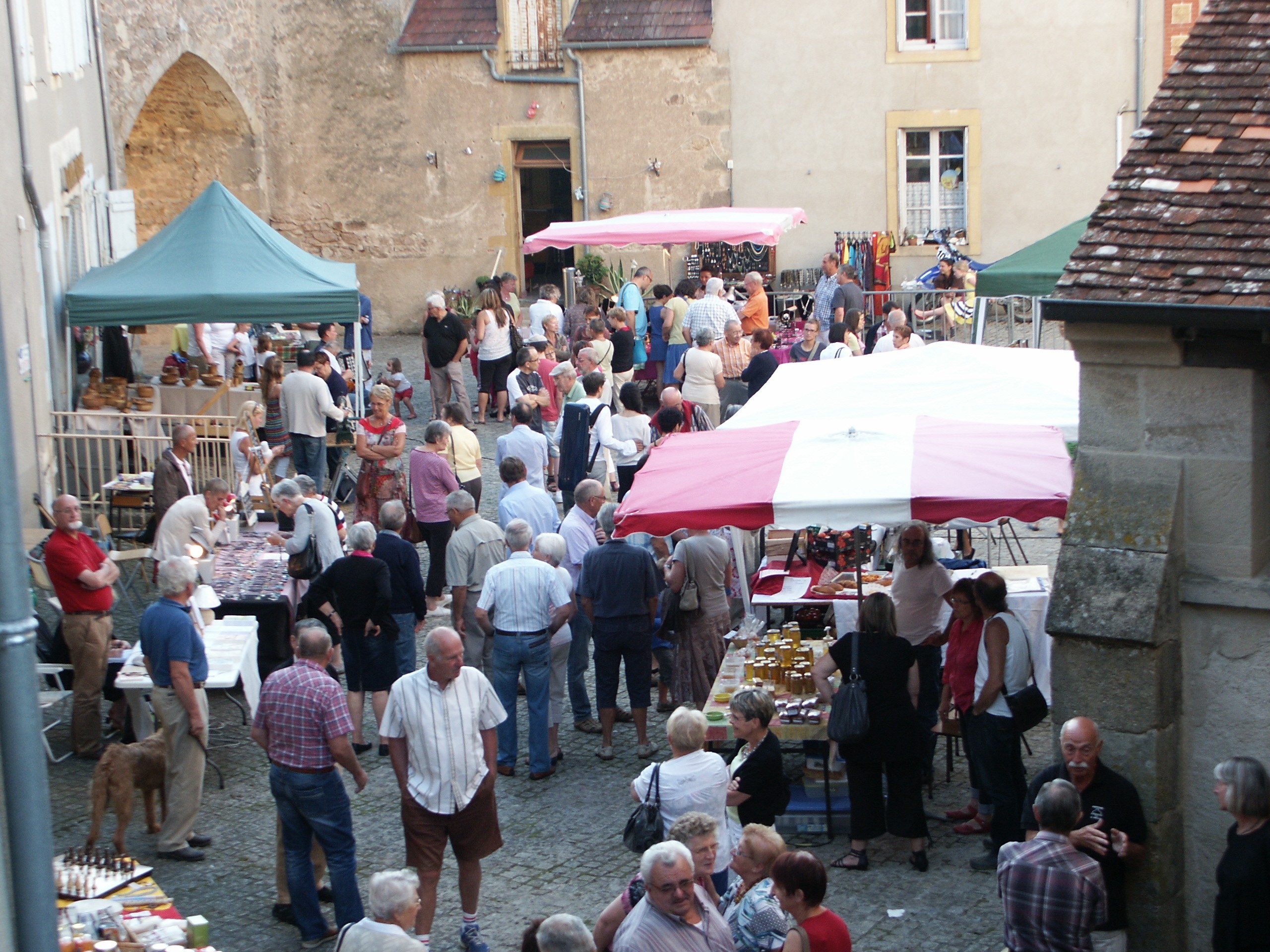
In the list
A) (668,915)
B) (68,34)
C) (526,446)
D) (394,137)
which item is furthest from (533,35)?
(668,915)

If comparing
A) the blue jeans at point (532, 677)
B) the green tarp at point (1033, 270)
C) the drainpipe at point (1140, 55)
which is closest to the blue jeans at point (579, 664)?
the blue jeans at point (532, 677)

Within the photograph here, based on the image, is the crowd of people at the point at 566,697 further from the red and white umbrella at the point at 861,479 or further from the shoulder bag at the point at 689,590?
the red and white umbrella at the point at 861,479

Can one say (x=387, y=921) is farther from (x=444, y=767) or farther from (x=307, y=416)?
(x=307, y=416)

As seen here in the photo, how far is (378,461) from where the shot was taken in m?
11.8

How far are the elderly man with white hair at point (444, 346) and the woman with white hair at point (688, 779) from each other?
9940 mm

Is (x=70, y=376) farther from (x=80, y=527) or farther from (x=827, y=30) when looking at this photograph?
(x=827, y=30)

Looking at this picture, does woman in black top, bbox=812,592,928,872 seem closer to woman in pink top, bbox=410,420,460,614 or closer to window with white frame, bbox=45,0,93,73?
woman in pink top, bbox=410,420,460,614

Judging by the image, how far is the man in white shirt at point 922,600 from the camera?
8195 mm

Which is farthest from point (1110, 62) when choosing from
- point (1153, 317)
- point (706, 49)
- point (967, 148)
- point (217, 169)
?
point (1153, 317)

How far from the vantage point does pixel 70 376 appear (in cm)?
1470

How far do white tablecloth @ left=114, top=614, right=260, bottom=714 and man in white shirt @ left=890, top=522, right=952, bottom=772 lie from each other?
3.74 metres

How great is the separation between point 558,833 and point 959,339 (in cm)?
1395

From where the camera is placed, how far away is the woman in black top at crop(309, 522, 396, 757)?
854cm

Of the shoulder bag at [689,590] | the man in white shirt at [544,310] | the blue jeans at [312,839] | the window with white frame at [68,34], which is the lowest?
the blue jeans at [312,839]
